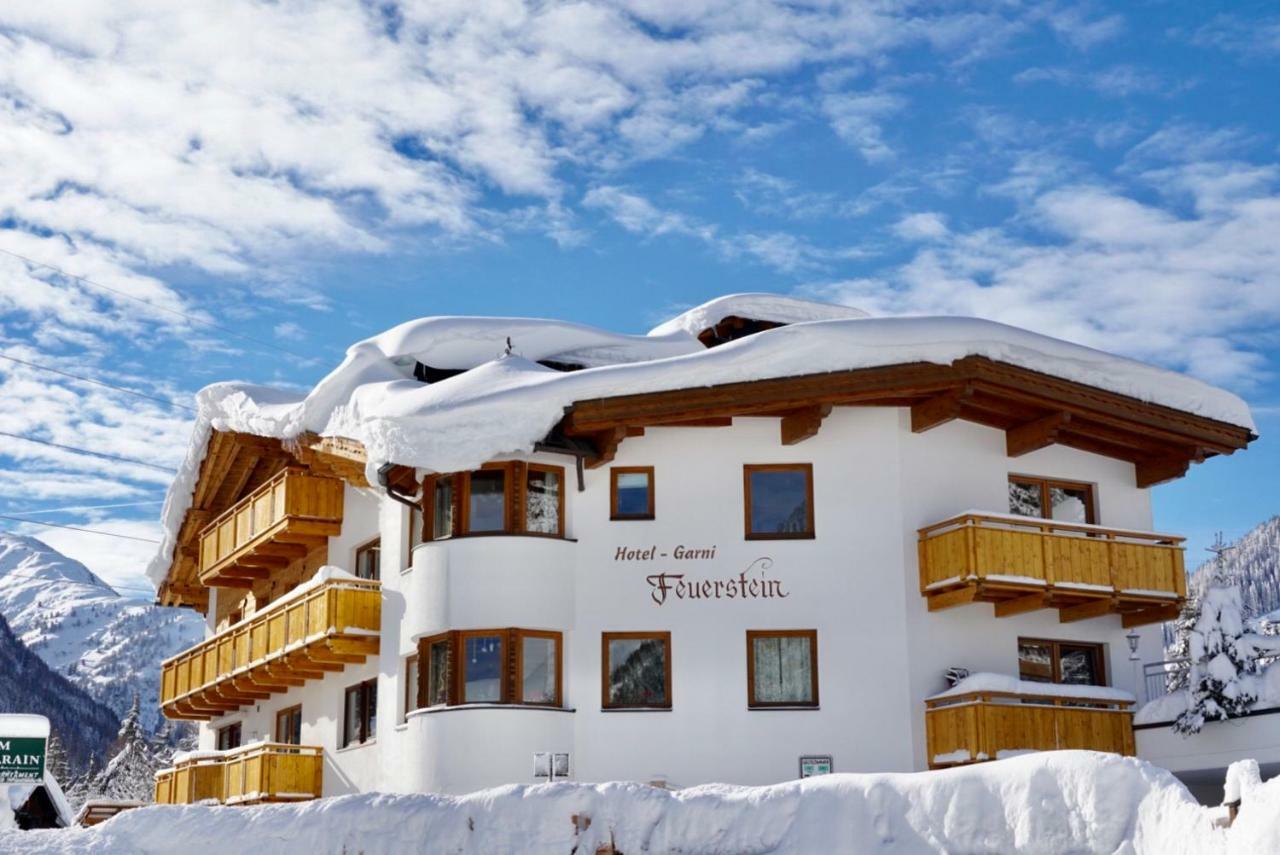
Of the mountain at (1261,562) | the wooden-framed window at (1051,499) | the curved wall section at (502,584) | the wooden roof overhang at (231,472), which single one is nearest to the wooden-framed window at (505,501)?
the curved wall section at (502,584)

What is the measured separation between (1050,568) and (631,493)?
633cm

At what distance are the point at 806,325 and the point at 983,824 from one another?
→ 10.9 m

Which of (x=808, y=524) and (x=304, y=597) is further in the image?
(x=304, y=597)

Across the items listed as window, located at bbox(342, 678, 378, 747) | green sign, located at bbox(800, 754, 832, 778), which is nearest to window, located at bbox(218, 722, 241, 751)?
window, located at bbox(342, 678, 378, 747)

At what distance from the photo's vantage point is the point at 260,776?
2677cm

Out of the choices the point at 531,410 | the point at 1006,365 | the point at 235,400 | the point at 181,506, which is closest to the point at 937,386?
the point at 1006,365

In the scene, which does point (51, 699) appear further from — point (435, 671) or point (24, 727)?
point (24, 727)

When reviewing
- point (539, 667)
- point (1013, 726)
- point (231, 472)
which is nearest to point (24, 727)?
point (539, 667)

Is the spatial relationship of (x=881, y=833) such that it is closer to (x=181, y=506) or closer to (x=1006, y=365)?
(x=1006, y=365)

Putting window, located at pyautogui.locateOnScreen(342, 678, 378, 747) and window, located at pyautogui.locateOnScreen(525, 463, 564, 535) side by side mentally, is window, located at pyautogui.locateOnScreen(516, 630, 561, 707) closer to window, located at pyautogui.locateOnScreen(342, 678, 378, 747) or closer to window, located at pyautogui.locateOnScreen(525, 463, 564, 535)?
window, located at pyautogui.locateOnScreen(525, 463, 564, 535)

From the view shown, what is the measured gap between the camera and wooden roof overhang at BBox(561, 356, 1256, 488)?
23312 mm

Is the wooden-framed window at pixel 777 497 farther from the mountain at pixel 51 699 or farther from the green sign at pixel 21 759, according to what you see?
the mountain at pixel 51 699

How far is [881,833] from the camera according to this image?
1413cm

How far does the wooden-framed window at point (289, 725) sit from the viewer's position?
29578mm
